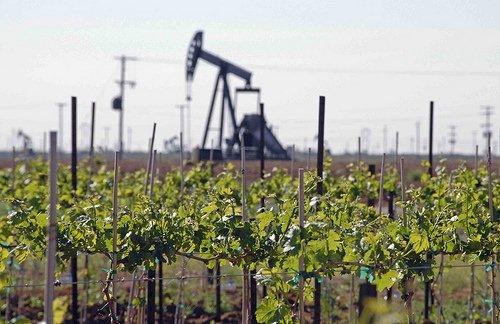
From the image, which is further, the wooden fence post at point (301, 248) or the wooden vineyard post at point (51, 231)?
the wooden fence post at point (301, 248)

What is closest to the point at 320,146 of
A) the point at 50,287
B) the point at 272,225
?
the point at 272,225

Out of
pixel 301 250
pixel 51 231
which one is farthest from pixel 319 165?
pixel 51 231

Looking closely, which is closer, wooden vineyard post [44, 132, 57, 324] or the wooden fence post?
wooden vineyard post [44, 132, 57, 324]

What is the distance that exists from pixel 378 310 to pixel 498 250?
5.64 metres

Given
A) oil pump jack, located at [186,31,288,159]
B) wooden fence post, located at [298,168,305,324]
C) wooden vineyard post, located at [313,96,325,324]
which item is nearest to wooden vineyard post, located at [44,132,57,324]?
wooden fence post, located at [298,168,305,324]

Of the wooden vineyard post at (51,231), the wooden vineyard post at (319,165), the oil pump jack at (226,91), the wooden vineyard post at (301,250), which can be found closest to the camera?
the wooden vineyard post at (51,231)

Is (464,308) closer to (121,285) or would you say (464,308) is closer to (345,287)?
(345,287)

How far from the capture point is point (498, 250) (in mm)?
7672

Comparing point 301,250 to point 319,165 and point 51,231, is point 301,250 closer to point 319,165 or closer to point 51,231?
point 319,165

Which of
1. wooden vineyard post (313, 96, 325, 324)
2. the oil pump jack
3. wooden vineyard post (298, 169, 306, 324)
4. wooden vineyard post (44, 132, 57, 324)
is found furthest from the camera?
the oil pump jack

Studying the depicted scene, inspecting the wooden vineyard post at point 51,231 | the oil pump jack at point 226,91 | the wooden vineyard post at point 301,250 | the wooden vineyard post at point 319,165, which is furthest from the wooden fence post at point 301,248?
the oil pump jack at point 226,91

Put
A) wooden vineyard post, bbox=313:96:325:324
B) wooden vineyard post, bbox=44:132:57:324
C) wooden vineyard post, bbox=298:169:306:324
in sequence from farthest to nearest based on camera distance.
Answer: wooden vineyard post, bbox=313:96:325:324, wooden vineyard post, bbox=298:169:306:324, wooden vineyard post, bbox=44:132:57:324

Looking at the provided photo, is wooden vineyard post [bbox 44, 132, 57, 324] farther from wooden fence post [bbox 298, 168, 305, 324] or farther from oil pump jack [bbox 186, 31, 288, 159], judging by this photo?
oil pump jack [bbox 186, 31, 288, 159]

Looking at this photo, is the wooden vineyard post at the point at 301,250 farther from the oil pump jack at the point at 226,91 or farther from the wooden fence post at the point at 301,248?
the oil pump jack at the point at 226,91
